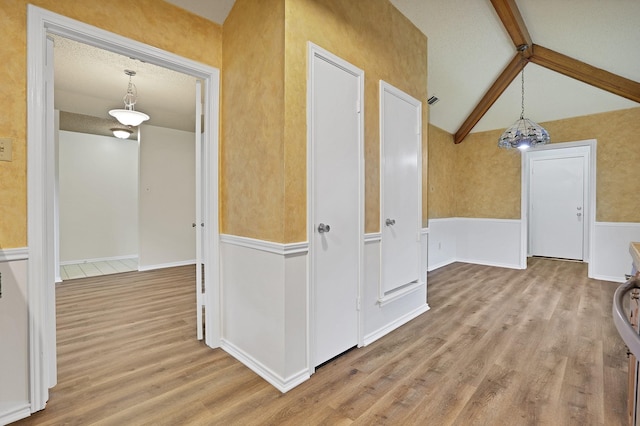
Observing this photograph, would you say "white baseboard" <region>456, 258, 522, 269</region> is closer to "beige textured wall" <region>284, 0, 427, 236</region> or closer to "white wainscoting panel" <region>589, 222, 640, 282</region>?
"white wainscoting panel" <region>589, 222, 640, 282</region>

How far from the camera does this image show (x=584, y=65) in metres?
3.72

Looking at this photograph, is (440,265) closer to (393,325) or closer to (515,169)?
(515,169)

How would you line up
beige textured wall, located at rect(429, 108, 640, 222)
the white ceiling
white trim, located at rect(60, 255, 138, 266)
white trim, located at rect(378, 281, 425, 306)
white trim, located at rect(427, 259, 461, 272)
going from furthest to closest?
1. white trim, located at rect(60, 255, 138, 266)
2. white trim, located at rect(427, 259, 461, 272)
3. beige textured wall, located at rect(429, 108, 640, 222)
4. the white ceiling
5. white trim, located at rect(378, 281, 425, 306)

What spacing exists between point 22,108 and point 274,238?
58.2 inches

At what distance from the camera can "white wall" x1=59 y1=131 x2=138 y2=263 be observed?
18.0 feet

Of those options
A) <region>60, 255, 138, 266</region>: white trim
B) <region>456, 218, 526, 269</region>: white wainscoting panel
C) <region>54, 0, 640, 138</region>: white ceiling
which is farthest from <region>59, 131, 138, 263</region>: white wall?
<region>456, 218, 526, 269</region>: white wainscoting panel

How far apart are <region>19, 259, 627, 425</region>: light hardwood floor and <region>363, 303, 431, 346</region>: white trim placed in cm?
6

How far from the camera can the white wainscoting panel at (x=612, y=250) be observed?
4.26 m

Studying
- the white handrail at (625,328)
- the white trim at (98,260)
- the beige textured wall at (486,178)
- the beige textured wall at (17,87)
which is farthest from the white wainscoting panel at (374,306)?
the white trim at (98,260)

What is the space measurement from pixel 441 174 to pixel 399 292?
335 cm

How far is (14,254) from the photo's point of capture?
1.54 meters

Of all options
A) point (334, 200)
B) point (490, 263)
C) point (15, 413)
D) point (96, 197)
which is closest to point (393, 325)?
point (334, 200)

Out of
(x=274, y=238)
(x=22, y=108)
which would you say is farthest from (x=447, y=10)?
(x=22, y=108)

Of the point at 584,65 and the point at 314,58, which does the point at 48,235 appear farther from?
the point at 584,65
